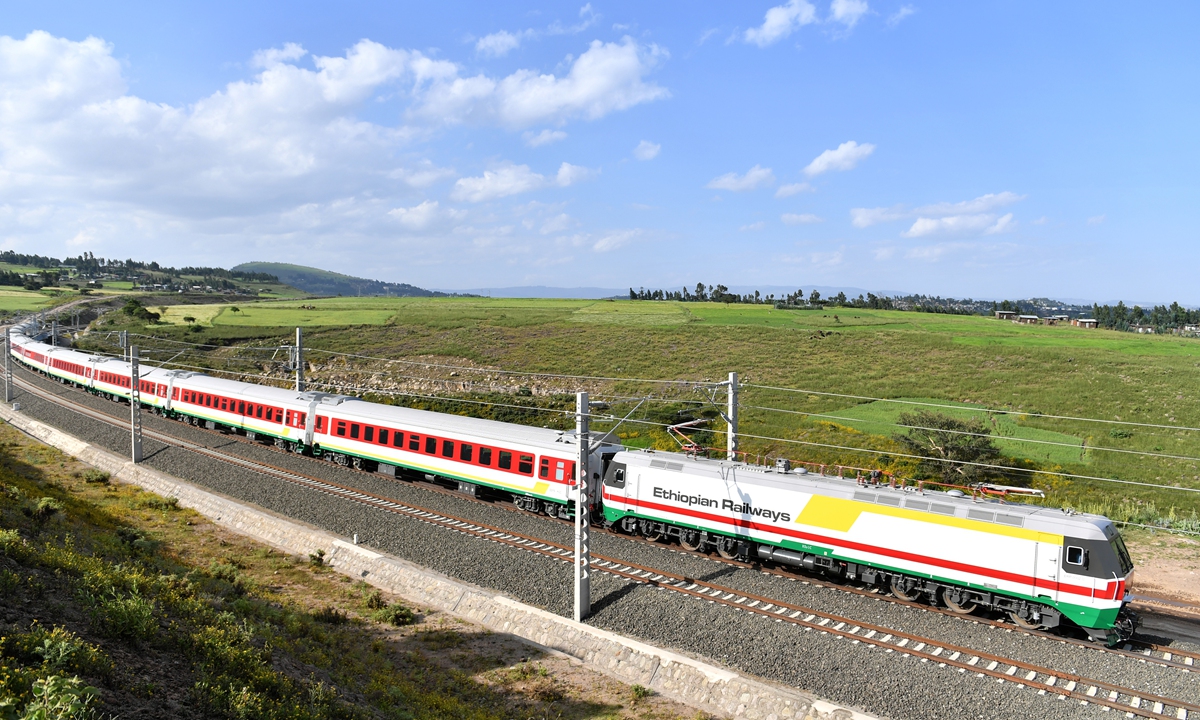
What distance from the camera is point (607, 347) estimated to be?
74.2 metres

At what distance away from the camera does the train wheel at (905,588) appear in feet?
62.5

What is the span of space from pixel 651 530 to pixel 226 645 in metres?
15.1

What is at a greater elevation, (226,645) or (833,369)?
(833,369)

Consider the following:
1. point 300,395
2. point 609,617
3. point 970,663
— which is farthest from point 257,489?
point 970,663

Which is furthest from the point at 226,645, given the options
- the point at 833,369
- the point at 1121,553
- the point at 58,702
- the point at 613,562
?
A: the point at 833,369

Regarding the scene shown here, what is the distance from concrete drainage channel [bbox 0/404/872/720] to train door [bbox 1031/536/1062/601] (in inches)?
304

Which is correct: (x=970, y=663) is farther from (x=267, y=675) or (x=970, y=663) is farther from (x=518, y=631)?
(x=267, y=675)

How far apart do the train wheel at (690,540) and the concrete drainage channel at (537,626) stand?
22.7 feet

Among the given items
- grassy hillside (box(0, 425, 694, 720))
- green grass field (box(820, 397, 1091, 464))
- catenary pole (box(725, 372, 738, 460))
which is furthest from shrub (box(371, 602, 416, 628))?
green grass field (box(820, 397, 1091, 464))

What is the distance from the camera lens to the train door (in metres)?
16.6

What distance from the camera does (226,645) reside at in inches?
480

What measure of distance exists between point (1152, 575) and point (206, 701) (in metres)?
27.1

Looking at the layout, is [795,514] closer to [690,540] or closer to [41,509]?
[690,540]

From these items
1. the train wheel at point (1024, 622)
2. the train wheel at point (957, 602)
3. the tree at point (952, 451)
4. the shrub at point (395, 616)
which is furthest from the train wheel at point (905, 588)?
the tree at point (952, 451)
